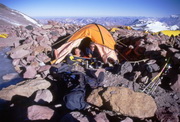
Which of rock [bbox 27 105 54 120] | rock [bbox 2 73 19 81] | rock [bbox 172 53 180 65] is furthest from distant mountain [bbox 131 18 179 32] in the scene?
rock [bbox 27 105 54 120]

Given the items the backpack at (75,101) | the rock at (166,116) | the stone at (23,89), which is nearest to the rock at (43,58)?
the stone at (23,89)

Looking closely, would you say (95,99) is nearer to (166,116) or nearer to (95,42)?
(166,116)

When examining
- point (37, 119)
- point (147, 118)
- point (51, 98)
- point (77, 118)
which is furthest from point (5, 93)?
point (147, 118)

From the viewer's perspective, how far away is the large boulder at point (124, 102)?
8.84 feet

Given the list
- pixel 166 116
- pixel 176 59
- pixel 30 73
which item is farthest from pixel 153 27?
pixel 30 73

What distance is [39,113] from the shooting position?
2547 millimetres

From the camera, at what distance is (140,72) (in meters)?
4.63

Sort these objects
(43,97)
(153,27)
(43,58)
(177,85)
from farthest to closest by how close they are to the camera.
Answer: (153,27) → (43,58) → (177,85) → (43,97)

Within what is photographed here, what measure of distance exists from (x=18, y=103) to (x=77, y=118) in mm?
2079

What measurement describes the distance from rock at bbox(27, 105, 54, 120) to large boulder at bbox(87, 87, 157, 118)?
1.02 metres

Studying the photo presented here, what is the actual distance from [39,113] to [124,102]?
199cm

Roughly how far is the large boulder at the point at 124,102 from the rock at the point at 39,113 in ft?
3.35

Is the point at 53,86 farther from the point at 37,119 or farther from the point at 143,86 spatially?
the point at 143,86

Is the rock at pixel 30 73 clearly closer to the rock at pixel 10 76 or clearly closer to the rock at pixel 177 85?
the rock at pixel 10 76
